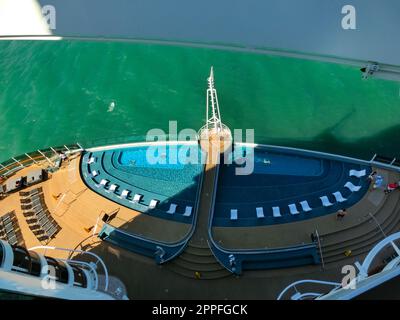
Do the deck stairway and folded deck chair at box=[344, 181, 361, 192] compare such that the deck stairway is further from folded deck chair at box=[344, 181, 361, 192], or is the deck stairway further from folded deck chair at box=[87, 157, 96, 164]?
folded deck chair at box=[87, 157, 96, 164]

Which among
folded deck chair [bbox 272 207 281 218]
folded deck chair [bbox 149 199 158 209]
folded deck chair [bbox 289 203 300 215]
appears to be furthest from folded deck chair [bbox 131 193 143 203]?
folded deck chair [bbox 289 203 300 215]

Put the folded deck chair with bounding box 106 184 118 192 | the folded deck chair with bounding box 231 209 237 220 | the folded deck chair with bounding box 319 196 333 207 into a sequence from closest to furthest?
1. the folded deck chair with bounding box 231 209 237 220
2. the folded deck chair with bounding box 319 196 333 207
3. the folded deck chair with bounding box 106 184 118 192

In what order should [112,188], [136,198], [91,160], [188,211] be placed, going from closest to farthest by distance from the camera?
1. [188,211]
2. [136,198]
3. [112,188]
4. [91,160]

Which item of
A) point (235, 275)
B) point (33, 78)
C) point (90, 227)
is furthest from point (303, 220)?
point (33, 78)

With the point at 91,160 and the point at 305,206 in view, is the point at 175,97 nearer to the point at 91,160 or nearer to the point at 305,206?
the point at 91,160

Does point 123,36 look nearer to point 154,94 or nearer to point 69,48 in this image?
point 154,94

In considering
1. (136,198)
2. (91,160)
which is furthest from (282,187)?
(91,160)
